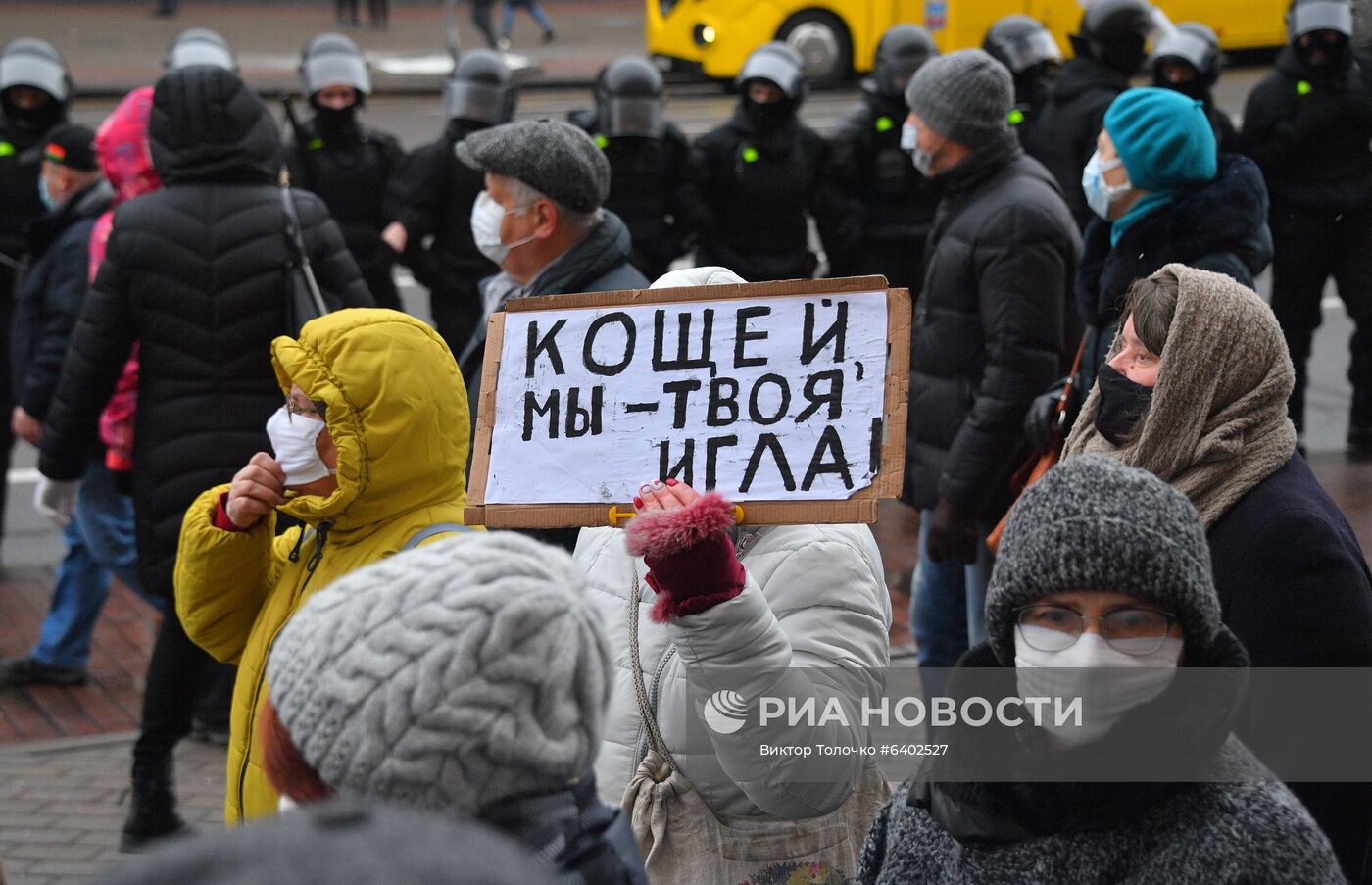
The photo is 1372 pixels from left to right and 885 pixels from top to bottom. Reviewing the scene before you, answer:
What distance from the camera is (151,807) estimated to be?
494 centimetres

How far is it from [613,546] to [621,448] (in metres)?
0.20

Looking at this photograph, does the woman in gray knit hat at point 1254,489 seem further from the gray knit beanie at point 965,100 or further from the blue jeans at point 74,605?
the blue jeans at point 74,605

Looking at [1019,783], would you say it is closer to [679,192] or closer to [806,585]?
[806,585]

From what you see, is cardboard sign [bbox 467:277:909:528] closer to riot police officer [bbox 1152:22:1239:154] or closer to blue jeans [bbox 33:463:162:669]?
blue jeans [bbox 33:463:162:669]

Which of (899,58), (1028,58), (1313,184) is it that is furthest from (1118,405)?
(1028,58)

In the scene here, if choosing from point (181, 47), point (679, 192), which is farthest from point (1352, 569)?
point (181, 47)

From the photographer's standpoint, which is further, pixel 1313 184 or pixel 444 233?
pixel 1313 184

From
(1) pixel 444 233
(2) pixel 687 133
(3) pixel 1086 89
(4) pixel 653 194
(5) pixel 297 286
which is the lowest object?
(2) pixel 687 133

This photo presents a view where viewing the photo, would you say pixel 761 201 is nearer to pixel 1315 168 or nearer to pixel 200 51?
pixel 1315 168

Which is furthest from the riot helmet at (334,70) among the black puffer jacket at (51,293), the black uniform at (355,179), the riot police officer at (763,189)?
the black puffer jacket at (51,293)

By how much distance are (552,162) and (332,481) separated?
142 centimetres

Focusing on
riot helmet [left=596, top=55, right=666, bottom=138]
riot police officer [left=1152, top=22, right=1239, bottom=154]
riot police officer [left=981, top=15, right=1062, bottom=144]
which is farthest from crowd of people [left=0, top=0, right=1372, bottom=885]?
riot police officer [left=981, top=15, right=1062, bottom=144]

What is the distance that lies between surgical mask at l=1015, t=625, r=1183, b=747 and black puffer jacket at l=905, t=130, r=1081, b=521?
102 inches

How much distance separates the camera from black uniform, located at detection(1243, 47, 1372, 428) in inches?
317
